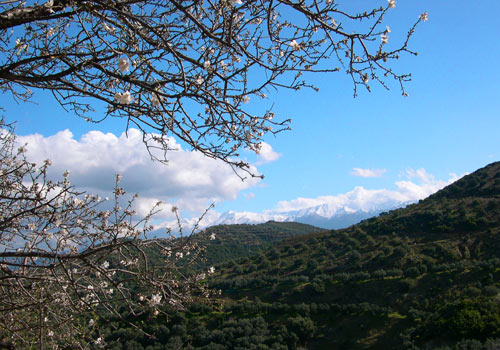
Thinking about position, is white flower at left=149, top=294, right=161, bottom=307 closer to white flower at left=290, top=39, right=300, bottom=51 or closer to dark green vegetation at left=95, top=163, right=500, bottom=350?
white flower at left=290, top=39, right=300, bottom=51

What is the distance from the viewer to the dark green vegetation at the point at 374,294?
655 inches

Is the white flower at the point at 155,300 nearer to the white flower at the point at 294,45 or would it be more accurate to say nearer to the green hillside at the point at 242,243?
the white flower at the point at 294,45

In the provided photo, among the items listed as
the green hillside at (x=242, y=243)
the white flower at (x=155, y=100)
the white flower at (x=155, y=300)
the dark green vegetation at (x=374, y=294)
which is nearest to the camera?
the white flower at (x=155, y=100)

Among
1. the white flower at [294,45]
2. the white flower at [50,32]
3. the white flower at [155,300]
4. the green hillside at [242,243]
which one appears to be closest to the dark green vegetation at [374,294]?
the white flower at [155,300]

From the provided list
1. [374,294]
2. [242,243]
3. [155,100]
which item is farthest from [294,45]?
[242,243]

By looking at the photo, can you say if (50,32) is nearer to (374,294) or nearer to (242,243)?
(374,294)

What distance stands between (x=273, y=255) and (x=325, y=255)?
7.81 metres

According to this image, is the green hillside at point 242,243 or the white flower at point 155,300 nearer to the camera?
the white flower at point 155,300

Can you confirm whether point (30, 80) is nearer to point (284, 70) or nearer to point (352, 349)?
point (284, 70)

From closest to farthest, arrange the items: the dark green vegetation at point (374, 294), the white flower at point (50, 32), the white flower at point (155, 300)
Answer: the white flower at point (155, 300), the white flower at point (50, 32), the dark green vegetation at point (374, 294)

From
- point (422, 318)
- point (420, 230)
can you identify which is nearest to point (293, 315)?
point (422, 318)

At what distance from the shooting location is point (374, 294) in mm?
25188

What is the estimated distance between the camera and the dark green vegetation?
54.6 ft

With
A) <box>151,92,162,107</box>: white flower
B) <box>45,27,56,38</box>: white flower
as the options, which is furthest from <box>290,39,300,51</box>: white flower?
<box>45,27,56,38</box>: white flower
